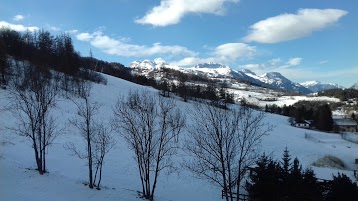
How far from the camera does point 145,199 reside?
25125 millimetres

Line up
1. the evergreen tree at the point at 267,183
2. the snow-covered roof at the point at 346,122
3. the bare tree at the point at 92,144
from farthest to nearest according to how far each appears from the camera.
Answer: the snow-covered roof at the point at 346,122 < the bare tree at the point at 92,144 < the evergreen tree at the point at 267,183

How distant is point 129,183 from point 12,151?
36.9 feet

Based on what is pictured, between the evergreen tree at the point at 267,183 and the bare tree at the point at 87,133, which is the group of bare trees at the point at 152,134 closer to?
the bare tree at the point at 87,133

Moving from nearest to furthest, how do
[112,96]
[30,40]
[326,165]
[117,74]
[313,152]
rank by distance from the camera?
[326,165], [313,152], [112,96], [30,40], [117,74]

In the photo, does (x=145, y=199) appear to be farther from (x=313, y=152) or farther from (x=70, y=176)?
(x=313, y=152)

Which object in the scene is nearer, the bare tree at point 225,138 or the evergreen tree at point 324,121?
the bare tree at point 225,138

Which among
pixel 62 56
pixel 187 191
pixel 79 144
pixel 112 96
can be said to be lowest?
pixel 187 191

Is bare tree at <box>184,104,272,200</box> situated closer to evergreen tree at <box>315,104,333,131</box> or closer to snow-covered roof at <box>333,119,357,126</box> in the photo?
evergreen tree at <box>315,104,333,131</box>

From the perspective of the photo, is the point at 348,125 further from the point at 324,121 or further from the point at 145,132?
the point at 145,132

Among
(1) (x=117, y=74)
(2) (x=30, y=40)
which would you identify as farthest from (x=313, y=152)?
(1) (x=117, y=74)

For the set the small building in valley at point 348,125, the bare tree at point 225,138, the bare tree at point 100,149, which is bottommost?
the small building in valley at point 348,125

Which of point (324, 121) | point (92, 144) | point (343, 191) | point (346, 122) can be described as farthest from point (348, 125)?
point (343, 191)

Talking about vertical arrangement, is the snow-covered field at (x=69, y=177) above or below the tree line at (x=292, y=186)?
below

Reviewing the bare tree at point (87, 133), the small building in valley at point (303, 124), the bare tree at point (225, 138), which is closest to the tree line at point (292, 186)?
the bare tree at point (225, 138)
